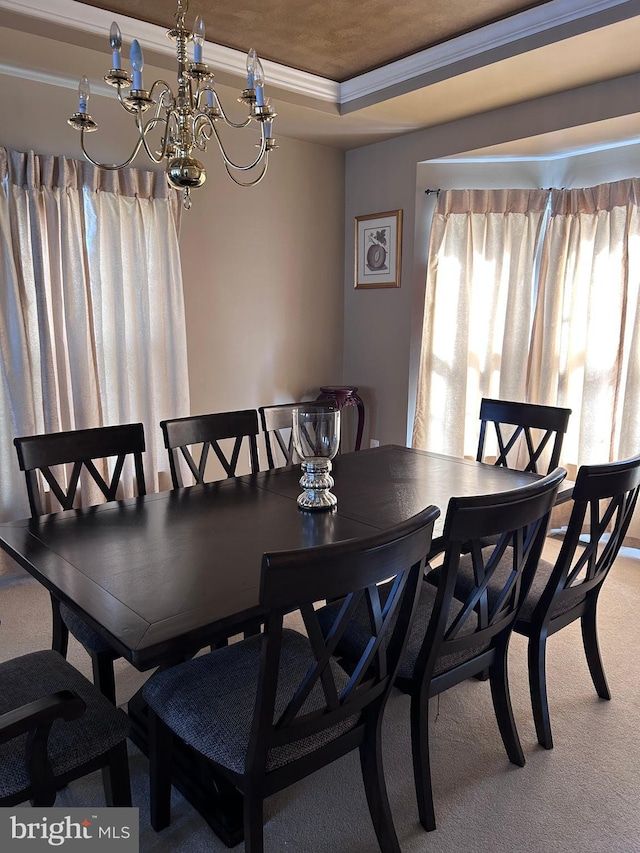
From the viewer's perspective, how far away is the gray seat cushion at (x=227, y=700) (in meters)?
1.43

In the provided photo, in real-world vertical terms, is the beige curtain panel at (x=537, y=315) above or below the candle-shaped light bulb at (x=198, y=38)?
below

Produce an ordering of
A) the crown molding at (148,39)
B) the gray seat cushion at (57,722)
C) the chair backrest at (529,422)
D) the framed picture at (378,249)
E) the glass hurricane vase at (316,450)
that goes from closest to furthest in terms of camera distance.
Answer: the gray seat cushion at (57,722) → the glass hurricane vase at (316,450) → the crown molding at (148,39) → the chair backrest at (529,422) → the framed picture at (378,249)

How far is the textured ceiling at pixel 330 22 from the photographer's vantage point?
263 centimetres

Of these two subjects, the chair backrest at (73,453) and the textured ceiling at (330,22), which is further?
the textured ceiling at (330,22)

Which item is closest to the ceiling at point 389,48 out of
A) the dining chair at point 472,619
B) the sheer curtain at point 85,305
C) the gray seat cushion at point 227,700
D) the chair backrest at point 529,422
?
the sheer curtain at point 85,305

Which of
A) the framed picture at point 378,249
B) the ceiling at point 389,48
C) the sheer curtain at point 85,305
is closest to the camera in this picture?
the ceiling at point 389,48

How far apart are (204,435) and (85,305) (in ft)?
3.72

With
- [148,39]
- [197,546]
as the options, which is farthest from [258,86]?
[197,546]

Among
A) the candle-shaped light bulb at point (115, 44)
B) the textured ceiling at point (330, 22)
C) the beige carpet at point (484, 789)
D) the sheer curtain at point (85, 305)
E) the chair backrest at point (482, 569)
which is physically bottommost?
the beige carpet at point (484, 789)

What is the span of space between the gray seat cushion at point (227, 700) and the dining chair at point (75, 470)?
37cm

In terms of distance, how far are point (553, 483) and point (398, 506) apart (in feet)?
1.91

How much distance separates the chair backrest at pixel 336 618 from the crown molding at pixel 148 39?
2475 mm

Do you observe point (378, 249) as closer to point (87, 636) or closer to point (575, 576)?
point (575, 576)

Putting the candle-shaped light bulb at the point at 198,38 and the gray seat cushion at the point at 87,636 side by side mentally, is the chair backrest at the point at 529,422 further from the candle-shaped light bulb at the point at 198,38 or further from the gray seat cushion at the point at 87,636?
the candle-shaped light bulb at the point at 198,38
